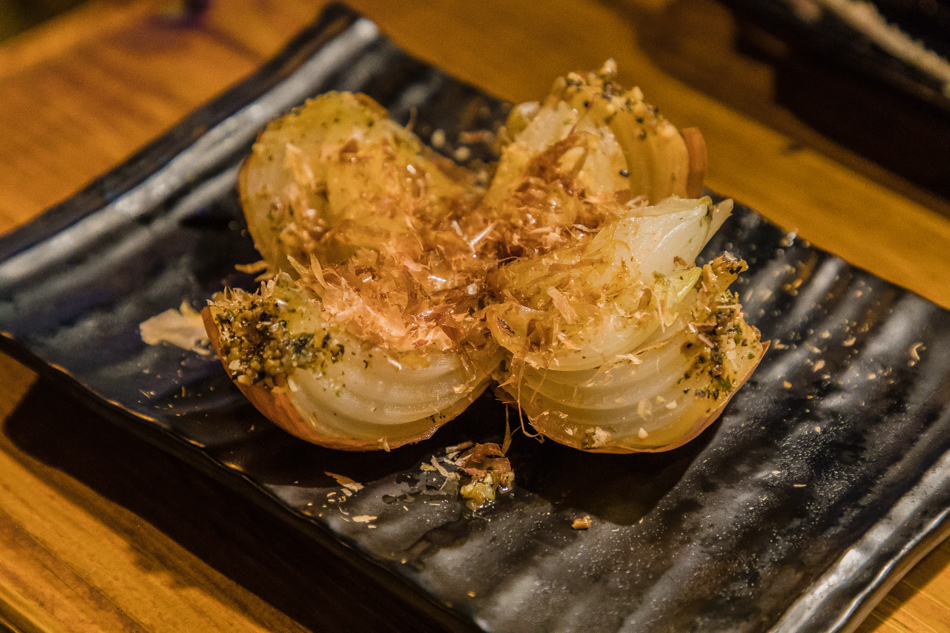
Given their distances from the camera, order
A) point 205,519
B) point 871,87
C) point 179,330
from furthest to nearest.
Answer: point 871,87 < point 179,330 < point 205,519

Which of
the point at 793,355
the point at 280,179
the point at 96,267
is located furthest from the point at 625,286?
the point at 96,267

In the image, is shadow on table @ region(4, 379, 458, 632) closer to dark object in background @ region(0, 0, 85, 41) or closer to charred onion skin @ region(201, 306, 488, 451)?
charred onion skin @ region(201, 306, 488, 451)

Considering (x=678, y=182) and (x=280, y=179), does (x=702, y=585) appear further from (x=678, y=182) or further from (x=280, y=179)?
(x=280, y=179)

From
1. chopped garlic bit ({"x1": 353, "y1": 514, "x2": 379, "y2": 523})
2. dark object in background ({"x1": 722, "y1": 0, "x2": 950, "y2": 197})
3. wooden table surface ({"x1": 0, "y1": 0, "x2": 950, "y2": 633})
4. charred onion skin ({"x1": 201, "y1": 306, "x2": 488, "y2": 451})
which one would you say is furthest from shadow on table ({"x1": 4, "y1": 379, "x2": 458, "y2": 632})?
dark object in background ({"x1": 722, "y1": 0, "x2": 950, "y2": 197})

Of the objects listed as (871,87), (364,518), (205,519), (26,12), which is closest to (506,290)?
(364,518)

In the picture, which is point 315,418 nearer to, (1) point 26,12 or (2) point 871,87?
(2) point 871,87

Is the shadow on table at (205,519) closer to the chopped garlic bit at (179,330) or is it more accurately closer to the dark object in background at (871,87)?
the chopped garlic bit at (179,330)
